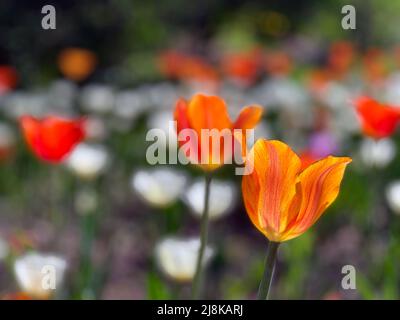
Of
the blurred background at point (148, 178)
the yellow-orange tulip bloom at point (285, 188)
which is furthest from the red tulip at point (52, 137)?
the yellow-orange tulip bloom at point (285, 188)

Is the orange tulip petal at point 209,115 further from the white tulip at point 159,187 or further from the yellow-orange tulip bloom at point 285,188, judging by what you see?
the white tulip at point 159,187

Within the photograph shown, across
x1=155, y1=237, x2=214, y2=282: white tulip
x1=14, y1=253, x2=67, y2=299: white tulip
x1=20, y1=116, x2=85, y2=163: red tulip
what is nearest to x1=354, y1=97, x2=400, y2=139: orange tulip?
x1=155, y1=237, x2=214, y2=282: white tulip

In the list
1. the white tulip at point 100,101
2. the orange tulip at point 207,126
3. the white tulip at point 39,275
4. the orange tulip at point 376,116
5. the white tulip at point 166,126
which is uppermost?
the white tulip at point 100,101

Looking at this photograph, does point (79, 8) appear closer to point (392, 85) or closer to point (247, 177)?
point (392, 85)

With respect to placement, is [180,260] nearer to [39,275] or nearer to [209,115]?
[39,275]

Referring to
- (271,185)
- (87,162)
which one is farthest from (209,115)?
(87,162)

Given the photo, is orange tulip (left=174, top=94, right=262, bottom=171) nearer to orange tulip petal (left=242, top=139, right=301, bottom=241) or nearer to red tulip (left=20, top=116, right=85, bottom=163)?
orange tulip petal (left=242, top=139, right=301, bottom=241)
